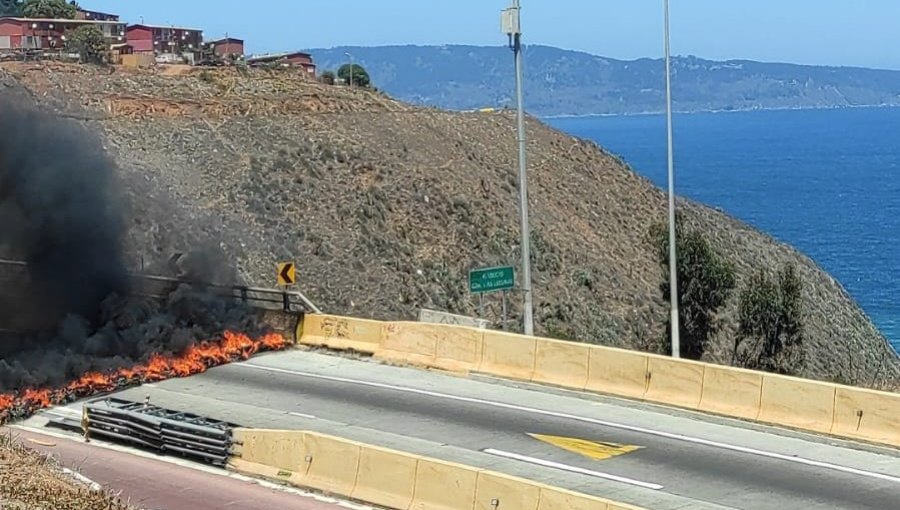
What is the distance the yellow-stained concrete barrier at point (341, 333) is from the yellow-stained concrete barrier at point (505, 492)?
11.7 meters

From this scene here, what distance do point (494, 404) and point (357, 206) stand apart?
33.5m

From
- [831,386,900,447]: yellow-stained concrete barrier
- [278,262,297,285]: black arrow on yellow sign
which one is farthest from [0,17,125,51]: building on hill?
[831,386,900,447]: yellow-stained concrete barrier

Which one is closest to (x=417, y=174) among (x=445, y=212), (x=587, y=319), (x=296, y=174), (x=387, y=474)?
(x=445, y=212)

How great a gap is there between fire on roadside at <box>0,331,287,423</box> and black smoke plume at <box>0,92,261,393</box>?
0.27 meters

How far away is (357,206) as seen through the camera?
55844 millimetres

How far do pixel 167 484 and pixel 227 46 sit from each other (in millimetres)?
84883

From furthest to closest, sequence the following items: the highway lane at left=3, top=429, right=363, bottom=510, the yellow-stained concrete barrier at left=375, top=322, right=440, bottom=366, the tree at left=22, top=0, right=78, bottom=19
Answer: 1. the tree at left=22, top=0, right=78, bottom=19
2. the yellow-stained concrete barrier at left=375, top=322, right=440, bottom=366
3. the highway lane at left=3, top=429, right=363, bottom=510

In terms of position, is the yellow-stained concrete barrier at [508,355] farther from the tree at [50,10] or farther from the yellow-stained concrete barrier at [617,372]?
the tree at [50,10]

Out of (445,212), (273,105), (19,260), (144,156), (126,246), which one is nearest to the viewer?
(19,260)

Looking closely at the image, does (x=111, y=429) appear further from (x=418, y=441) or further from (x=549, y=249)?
(x=549, y=249)

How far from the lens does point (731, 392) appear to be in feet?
70.3

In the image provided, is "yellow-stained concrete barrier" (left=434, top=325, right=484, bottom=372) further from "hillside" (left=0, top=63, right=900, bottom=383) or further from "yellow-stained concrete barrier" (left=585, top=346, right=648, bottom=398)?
"hillside" (left=0, top=63, right=900, bottom=383)

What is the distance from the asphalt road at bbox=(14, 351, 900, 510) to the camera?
17.6 metres

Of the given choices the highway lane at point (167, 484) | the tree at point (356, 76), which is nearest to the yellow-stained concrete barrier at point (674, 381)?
the highway lane at point (167, 484)
